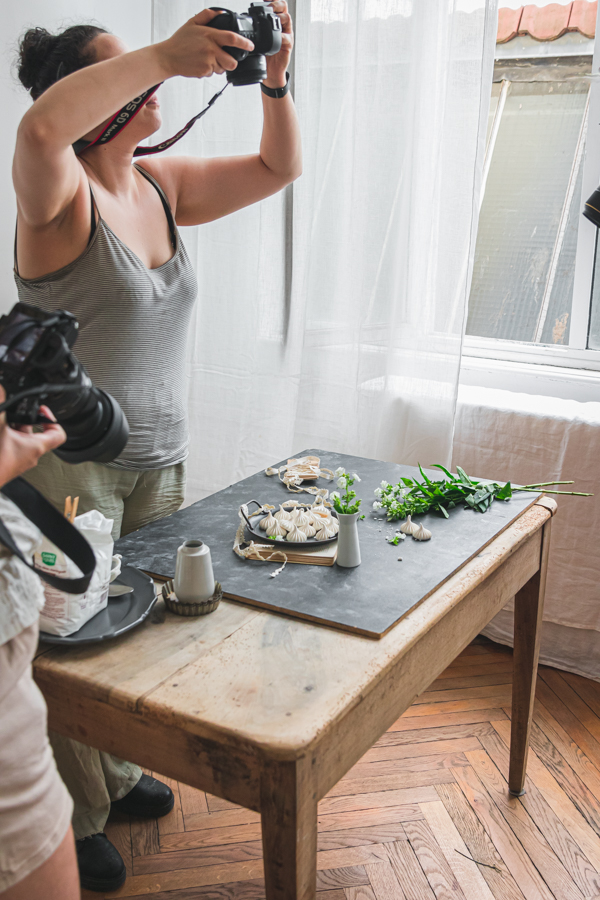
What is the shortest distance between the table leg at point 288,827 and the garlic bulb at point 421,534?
61cm

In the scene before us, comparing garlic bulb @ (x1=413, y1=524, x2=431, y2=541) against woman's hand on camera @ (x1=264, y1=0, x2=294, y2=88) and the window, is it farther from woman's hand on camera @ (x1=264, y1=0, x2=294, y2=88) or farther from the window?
the window

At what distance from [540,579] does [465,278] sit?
3.36ft

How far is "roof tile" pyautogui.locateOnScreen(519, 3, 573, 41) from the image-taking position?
96.0 inches

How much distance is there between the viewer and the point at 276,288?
264 cm

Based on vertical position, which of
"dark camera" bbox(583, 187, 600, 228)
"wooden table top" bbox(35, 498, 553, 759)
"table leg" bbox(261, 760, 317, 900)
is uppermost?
"dark camera" bbox(583, 187, 600, 228)

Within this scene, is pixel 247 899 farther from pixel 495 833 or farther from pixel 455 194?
pixel 455 194

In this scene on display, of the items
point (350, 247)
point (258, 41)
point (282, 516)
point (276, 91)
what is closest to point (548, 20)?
point (350, 247)

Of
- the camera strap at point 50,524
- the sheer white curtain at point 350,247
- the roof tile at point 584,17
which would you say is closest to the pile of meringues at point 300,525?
the camera strap at point 50,524

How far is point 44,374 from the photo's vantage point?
77 cm

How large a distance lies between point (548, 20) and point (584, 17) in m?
0.12

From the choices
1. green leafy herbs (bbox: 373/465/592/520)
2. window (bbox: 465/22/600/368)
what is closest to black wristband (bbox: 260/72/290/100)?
green leafy herbs (bbox: 373/465/592/520)

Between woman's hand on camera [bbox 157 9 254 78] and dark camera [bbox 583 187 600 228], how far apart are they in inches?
58.8

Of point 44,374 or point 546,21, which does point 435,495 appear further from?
point 546,21

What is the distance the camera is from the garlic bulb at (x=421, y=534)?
1.38 meters
